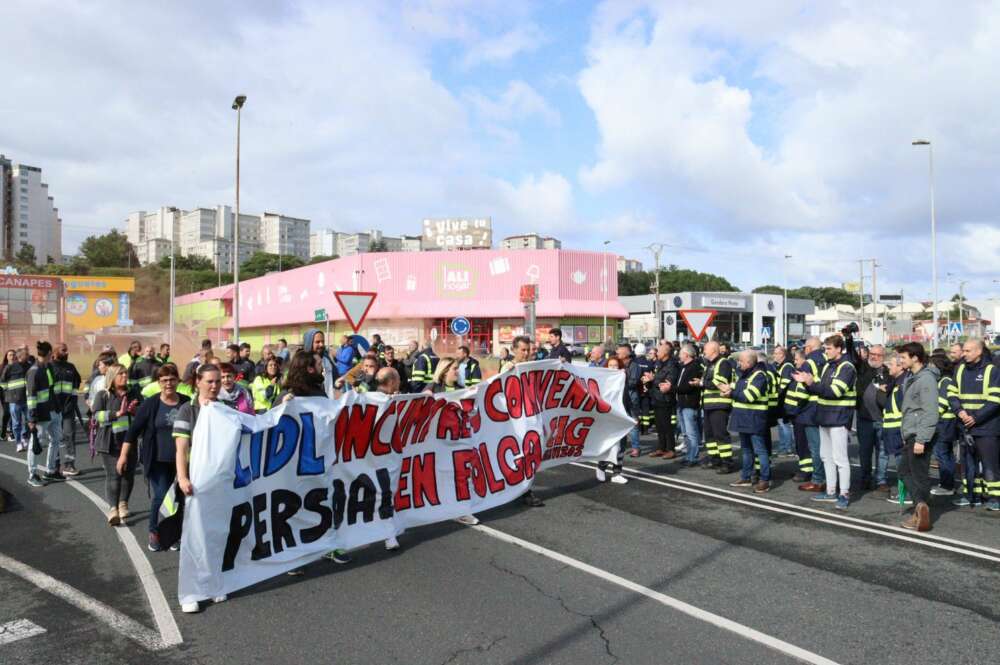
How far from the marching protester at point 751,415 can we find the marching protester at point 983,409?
2.17 m

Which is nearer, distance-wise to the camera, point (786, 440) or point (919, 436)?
point (919, 436)

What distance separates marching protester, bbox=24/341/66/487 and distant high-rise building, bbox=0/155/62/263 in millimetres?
144872

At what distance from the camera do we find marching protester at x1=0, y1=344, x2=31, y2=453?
12172 millimetres

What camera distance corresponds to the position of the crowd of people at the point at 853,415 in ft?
24.5

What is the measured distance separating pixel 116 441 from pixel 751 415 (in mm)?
7600

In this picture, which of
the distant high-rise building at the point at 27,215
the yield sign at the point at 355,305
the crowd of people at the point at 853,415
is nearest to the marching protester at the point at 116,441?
the yield sign at the point at 355,305

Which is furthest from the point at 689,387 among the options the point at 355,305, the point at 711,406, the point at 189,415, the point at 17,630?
the point at 17,630

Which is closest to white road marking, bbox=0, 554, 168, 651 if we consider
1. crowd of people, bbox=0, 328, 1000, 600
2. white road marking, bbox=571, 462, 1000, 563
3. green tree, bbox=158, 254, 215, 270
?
crowd of people, bbox=0, 328, 1000, 600

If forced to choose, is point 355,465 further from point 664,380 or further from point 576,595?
point 664,380

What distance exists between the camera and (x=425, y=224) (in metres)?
66.5

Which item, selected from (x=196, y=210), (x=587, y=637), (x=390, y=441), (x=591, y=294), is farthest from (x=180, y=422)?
(x=196, y=210)

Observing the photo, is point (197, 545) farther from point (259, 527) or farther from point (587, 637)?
point (587, 637)

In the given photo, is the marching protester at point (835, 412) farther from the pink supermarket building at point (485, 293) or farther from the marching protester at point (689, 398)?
the pink supermarket building at point (485, 293)

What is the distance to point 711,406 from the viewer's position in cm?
1034
